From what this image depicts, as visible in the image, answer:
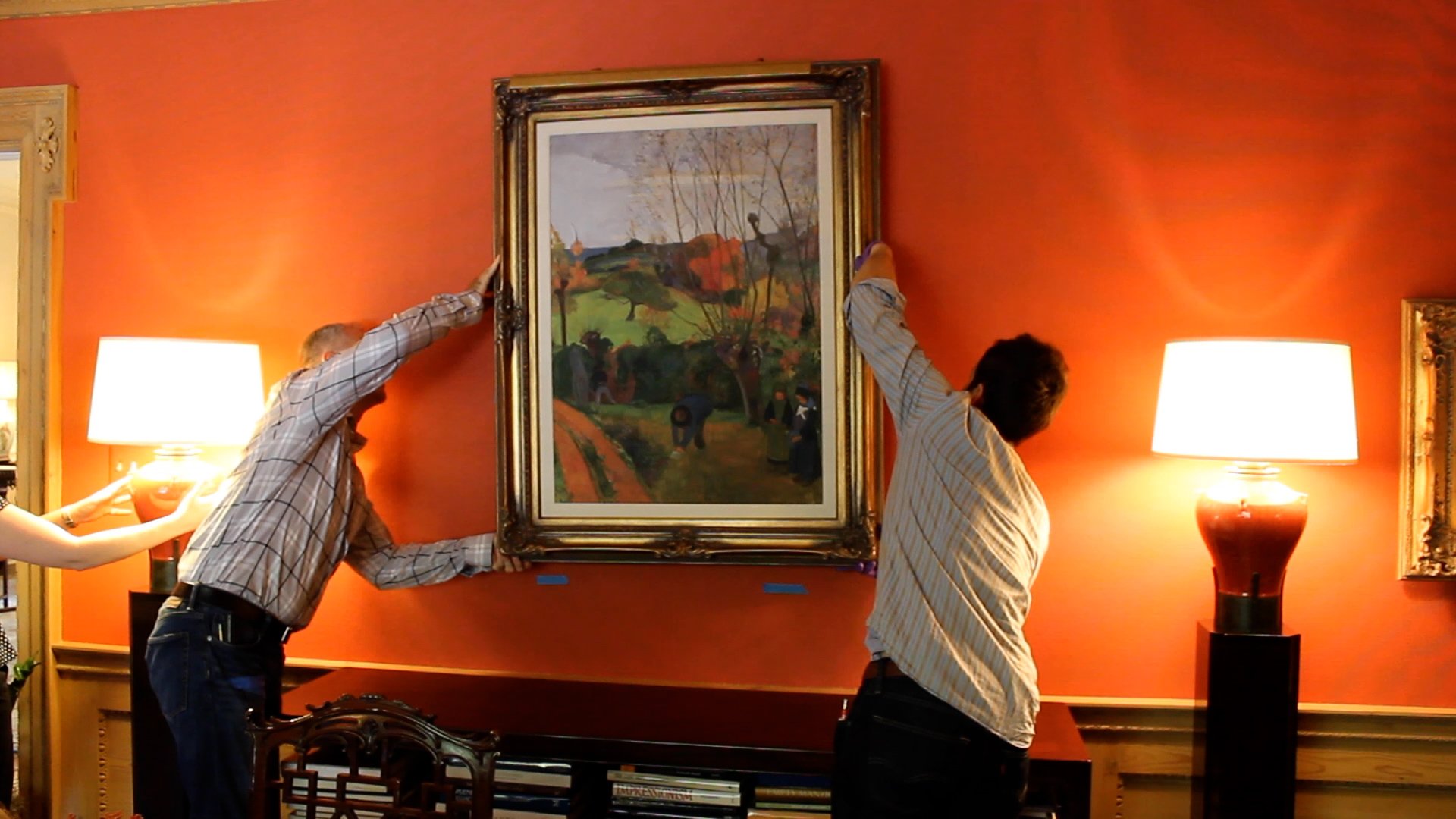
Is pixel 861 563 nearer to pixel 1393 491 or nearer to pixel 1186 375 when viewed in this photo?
pixel 1186 375

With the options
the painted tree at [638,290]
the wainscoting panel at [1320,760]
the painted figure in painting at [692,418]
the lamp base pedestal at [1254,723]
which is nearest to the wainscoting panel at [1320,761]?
the wainscoting panel at [1320,760]

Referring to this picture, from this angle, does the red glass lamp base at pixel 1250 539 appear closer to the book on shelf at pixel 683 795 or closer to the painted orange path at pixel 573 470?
the book on shelf at pixel 683 795

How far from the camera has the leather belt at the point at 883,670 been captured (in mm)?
1988

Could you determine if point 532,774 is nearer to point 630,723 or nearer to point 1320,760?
point 630,723

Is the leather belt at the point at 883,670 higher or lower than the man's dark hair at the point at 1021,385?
lower

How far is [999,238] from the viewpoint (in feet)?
8.79

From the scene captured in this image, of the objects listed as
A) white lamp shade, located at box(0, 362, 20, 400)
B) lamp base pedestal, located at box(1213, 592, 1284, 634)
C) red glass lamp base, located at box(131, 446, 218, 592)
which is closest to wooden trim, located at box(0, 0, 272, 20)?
red glass lamp base, located at box(131, 446, 218, 592)

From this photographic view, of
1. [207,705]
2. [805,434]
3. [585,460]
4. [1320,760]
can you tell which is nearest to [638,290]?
[585,460]

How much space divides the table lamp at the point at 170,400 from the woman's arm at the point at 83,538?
0.35 feet

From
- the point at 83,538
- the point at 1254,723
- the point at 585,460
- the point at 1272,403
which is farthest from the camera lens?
the point at 585,460

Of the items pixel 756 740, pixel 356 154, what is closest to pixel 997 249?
pixel 756 740

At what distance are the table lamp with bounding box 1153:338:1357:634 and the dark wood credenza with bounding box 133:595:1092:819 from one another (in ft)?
1.83

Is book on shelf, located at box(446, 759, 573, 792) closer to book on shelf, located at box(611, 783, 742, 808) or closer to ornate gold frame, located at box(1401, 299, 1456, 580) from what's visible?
book on shelf, located at box(611, 783, 742, 808)

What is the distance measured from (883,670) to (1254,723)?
1.05m
